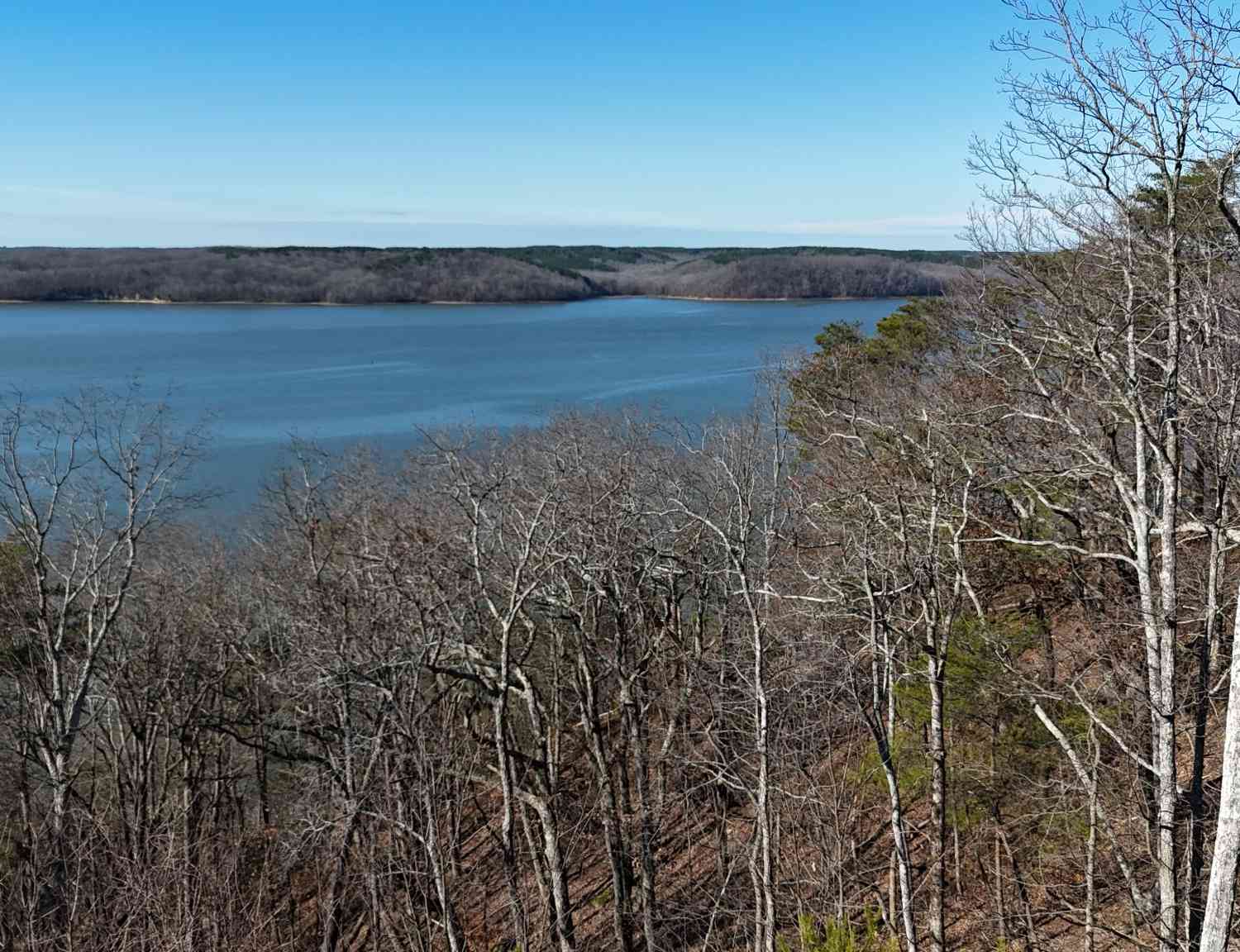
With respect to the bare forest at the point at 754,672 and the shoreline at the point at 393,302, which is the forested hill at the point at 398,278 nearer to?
the shoreline at the point at 393,302

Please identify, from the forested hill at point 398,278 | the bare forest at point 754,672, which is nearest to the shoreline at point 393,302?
the forested hill at point 398,278

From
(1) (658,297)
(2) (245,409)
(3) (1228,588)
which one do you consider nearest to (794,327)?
(2) (245,409)

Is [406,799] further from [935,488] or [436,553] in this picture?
[935,488]

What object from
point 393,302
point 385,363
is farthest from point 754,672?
point 393,302

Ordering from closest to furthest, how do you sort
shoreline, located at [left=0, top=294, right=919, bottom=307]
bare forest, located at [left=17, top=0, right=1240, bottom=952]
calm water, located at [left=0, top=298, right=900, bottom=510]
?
bare forest, located at [left=17, top=0, right=1240, bottom=952] < calm water, located at [left=0, top=298, right=900, bottom=510] < shoreline, located at [left=0, top=294, right=919, bottom=307]

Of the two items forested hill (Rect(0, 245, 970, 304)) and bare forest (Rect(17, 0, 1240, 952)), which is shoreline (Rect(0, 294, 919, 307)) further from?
bare forest (Rect(17, 0, 1240, 952))

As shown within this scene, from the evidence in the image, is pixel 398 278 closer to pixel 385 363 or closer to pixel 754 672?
pixel 385 363

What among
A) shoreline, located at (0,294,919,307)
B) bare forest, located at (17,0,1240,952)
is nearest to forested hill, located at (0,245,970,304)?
shoreline, located at (0,294,919,307)
